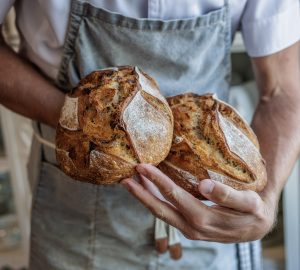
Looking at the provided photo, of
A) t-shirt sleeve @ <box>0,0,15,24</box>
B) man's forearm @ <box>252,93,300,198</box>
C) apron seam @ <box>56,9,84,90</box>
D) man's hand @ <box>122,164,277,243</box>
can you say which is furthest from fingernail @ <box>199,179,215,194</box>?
t-shirt sleeve @ <box>0,0,15,24</box>

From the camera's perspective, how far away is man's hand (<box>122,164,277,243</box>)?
2.19 feet

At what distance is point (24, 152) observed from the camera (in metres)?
1.77

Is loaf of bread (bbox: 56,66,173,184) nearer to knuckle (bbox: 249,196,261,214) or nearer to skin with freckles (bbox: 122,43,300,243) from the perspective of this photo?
skin with freckles (bbox: 122,43,300,243)

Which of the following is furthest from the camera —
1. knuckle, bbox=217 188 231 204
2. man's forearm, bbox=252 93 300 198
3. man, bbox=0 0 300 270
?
man's forearm, bbox=252 93 300 198

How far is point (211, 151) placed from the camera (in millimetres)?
732

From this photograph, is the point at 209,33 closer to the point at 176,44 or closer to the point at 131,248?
the point at 176,44

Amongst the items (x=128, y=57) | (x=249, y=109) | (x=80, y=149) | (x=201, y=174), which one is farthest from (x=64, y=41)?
(x=249, y=109)

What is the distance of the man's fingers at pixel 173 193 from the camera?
66 centimetres

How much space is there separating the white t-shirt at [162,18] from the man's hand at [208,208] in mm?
315

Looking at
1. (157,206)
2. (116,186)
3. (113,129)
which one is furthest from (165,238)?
(113,129)

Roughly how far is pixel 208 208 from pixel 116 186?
257mm

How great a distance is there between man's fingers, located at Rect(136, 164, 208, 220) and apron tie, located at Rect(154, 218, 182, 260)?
0.23 m

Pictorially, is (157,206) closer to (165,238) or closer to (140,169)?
(140,169)

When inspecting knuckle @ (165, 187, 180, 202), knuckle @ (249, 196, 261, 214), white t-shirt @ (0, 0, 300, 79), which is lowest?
knuckle @ (249, 196, 261, 214)
